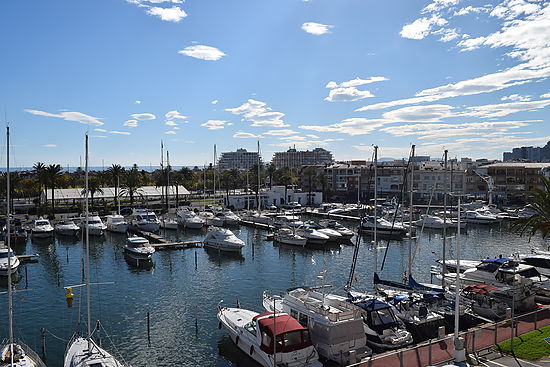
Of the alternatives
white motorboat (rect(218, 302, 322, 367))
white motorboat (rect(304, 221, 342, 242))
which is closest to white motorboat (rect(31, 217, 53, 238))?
white motorboat (rect(304, 221, 342, 242))

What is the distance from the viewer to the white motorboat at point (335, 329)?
75.6 ft

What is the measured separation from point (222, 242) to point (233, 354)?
33.0m

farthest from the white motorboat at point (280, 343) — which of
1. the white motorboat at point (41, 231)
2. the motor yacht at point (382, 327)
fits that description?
the white motorboat at point (41, 231)

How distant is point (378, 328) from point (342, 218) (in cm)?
7098

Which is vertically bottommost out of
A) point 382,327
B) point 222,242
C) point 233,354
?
point 233,354

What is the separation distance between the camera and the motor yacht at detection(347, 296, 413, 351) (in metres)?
24.6

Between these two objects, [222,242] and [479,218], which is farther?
[479,218]

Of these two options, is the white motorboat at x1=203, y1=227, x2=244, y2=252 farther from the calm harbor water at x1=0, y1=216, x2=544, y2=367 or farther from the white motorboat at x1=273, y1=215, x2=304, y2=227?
the white motorboat at x1=273, y1=215, x2=304, y2=227

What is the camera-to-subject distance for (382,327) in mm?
25297

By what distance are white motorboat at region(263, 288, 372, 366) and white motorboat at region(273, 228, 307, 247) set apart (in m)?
37.0

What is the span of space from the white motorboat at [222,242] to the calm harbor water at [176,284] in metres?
1.97

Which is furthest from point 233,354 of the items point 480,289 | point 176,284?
point 176,284

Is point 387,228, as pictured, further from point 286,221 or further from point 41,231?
point 41,231

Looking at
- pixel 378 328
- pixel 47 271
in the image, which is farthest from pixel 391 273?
pixel 47 271
